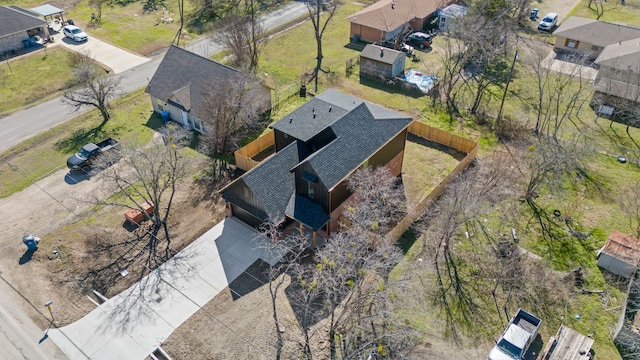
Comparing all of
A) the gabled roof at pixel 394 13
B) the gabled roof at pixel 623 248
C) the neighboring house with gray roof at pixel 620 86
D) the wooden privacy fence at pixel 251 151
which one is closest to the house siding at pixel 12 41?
the wooden privacy fence at pixel 251 151

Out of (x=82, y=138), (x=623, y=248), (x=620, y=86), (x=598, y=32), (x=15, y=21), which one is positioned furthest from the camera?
(x=15, y=21)

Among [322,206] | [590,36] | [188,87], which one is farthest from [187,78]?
[590,36]

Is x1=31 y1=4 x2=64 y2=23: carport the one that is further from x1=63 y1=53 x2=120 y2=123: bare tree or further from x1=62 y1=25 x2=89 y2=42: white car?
x1=63 y1=53 x2=120 y2=123: bare tree

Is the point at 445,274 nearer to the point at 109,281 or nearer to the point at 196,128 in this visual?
the point at 109,281

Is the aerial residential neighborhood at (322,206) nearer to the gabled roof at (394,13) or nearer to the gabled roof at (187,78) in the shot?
the gabled roof at (187,78)

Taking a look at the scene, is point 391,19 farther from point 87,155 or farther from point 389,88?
point 87,155

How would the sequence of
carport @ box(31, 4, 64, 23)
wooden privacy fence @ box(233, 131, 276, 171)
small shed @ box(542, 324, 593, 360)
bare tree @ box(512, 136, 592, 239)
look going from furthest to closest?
carport @ box(31, 4, 64, 23)
wooden privacy fence @ box(233, 131, 276, 171)
bare tree @ box(512, 136, 592, 239)
small shed @ box(542, 324, 593, 360)

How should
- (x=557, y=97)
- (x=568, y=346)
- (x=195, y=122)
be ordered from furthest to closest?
(x=557, y=97)
(x=195, y=122)
(x=568, y=346)

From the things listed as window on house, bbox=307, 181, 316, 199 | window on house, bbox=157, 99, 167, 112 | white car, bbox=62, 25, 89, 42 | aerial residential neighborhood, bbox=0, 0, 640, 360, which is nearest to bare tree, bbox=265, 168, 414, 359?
aerial residential neighborhood, bbox=0, 0, 640, 360
